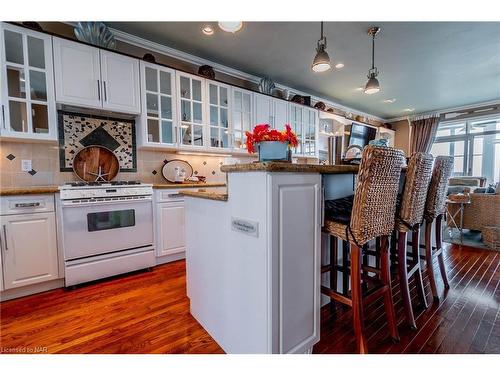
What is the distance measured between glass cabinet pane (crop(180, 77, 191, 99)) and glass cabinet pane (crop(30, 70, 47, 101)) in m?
1.37

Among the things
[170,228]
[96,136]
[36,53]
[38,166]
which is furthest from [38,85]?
[170,228]

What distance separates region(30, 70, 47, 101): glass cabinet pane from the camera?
2080mm

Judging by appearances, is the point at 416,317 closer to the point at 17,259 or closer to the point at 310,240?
the point at 310,240

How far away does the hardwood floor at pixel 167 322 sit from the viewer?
1.36 metres

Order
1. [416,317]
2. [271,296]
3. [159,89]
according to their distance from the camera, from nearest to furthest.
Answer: [271,296], [416,317], [159,89]

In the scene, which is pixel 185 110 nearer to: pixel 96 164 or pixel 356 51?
pixel 96 164

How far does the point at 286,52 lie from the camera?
10.1 feet

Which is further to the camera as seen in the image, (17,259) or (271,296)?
(17,259)

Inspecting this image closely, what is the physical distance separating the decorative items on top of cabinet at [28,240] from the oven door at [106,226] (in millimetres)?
135

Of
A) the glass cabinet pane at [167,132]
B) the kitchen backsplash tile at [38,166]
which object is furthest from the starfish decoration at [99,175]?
the glass cabinet pane at [167,132]

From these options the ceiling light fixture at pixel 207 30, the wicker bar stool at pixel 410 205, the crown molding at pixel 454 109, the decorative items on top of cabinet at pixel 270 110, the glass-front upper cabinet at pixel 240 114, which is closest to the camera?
the wicker bar stool at pixel 410 205

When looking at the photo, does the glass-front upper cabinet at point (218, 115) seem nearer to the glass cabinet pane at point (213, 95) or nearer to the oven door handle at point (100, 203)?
the glass cabinet pane at point (213, 95)

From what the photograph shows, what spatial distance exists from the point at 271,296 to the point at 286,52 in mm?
3080
